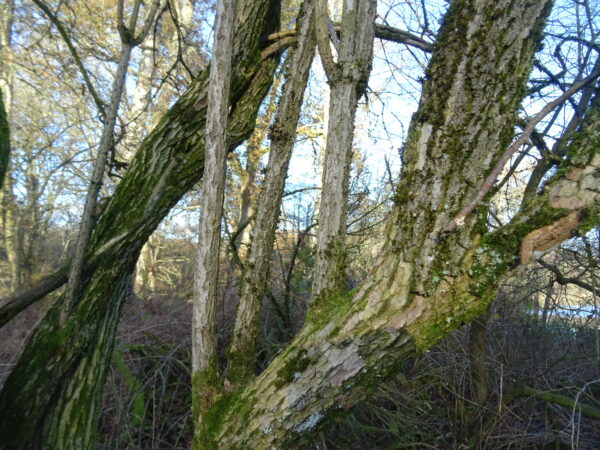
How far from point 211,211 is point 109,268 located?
0.91m

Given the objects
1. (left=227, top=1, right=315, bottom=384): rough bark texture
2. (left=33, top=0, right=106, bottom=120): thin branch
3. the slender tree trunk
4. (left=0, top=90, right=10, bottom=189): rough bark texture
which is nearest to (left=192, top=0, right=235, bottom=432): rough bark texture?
(left=227, top=1, right=315, bottom=384): rough bark texture

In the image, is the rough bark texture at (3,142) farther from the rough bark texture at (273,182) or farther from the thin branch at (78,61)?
the rough bark texture at (273,182)

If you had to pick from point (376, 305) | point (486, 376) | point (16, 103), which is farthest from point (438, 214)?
point (16, 103)

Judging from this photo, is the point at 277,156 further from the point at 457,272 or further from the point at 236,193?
the point at 236,193

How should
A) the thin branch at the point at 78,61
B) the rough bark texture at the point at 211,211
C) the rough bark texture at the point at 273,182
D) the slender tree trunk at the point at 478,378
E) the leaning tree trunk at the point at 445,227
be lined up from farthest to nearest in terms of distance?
1. the slender tree trunk at the point at 478,378
2. the rough bark texture at the point at 273,182
3. the thin branch at the point at 78,61
4. the rough bark texture at the point at 211,211
5. the leaning tree trunk at the point at 445,227

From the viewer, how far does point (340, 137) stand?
183 cm

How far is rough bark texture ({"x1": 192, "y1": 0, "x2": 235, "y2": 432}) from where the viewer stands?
1.51 meters

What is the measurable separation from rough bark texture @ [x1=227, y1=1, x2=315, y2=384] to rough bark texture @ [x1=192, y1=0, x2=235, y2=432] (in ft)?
1.33

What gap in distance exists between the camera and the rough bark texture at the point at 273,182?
2.04m

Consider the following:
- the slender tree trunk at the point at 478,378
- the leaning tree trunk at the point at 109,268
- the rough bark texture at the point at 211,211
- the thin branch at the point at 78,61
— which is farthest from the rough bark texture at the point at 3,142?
the slender tree trunk at the point at 478,378

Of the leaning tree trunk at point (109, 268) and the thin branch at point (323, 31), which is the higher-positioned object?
the thin branch at point (323, 31)

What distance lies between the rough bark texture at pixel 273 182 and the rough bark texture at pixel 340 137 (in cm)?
35

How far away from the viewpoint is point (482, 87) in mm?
1147

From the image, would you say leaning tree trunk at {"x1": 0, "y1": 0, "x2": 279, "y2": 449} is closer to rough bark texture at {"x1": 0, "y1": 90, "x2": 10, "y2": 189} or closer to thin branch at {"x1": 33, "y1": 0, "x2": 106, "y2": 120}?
thin branch at {"x1": 33, "y1": 0, "x2": 106, "y2": 120}
